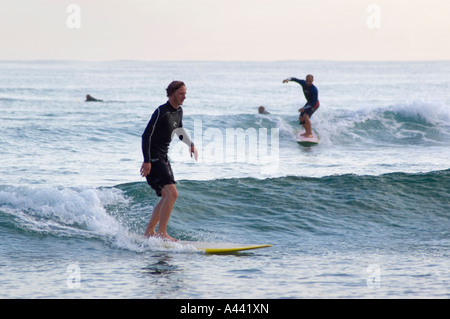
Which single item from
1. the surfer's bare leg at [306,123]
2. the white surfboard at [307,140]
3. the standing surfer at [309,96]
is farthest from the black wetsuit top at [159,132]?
the white surfboard at [307,140]

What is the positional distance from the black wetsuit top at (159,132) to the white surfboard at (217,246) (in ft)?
4.14

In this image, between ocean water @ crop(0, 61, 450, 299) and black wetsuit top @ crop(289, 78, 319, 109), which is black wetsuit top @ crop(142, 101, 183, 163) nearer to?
ocean water @ crop(0, 61, 450, 299)

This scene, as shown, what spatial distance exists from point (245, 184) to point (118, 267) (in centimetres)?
516

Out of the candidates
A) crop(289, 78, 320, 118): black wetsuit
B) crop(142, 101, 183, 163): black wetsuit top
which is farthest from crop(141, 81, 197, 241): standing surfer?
crop(289, 78, 320, 118): black wetsuit

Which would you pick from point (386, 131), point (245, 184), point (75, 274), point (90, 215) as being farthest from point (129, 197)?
point (386, 131)

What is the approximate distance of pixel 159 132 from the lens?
8125mm

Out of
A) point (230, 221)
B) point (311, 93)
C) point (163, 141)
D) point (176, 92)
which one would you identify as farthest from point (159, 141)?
point (311, 93)

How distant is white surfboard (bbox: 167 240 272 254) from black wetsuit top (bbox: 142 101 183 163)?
1.26 meters

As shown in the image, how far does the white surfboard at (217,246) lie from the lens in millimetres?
8383

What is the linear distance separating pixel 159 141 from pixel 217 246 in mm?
1617

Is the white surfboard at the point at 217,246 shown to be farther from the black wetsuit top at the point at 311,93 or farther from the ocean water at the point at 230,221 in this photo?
the black wetsuit top at the point at 311,93

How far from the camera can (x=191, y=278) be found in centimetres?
711

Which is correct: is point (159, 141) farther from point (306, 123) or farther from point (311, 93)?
point (306, 123)

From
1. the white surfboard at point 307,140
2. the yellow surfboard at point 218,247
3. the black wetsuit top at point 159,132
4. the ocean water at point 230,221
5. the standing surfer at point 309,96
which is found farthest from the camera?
the white surfboard at point 307,140
